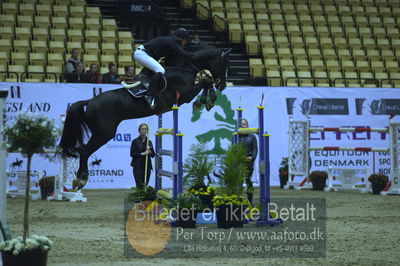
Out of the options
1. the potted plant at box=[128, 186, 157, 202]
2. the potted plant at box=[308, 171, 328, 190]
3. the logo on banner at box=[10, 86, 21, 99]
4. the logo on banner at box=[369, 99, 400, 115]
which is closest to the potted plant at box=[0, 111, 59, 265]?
the potted plant at box=[128, 186, 157, 202]

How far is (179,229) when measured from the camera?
7656mm

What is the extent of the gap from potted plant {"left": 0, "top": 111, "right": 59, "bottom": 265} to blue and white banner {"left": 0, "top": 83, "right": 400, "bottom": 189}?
28.6 feet

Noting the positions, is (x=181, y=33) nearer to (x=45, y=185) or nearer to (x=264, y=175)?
(x=264, y=175)

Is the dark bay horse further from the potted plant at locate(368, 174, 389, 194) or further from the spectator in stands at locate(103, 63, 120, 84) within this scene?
the potted plant at locate(368, 174, 389, 194)

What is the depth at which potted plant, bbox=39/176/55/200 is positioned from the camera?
492 inches

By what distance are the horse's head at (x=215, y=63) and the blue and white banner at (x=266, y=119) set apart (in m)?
5.17

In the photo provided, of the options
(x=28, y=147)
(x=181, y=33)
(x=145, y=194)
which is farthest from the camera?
(x=145, y=194)

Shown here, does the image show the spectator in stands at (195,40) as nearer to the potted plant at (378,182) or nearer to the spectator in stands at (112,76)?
the spectator in stands at (112,76)

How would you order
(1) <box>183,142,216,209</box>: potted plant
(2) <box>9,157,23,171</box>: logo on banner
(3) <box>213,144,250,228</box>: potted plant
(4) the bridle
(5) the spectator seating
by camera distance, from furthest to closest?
(5) the spectator seating, (2) <box>9,157,23,171</box>: logo on banner, (4) the bridle, (1) <box>183,142,216,209</box>: potted plant, (3) <box>213,144,250,228</box>: potted plant

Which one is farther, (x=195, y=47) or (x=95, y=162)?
(x=95, y=162)

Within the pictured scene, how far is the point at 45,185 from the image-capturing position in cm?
1248

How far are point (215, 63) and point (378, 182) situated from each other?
6.29 m

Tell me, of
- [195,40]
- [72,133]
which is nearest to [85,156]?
[72,133]

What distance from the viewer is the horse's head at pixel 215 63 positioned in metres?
8.66
